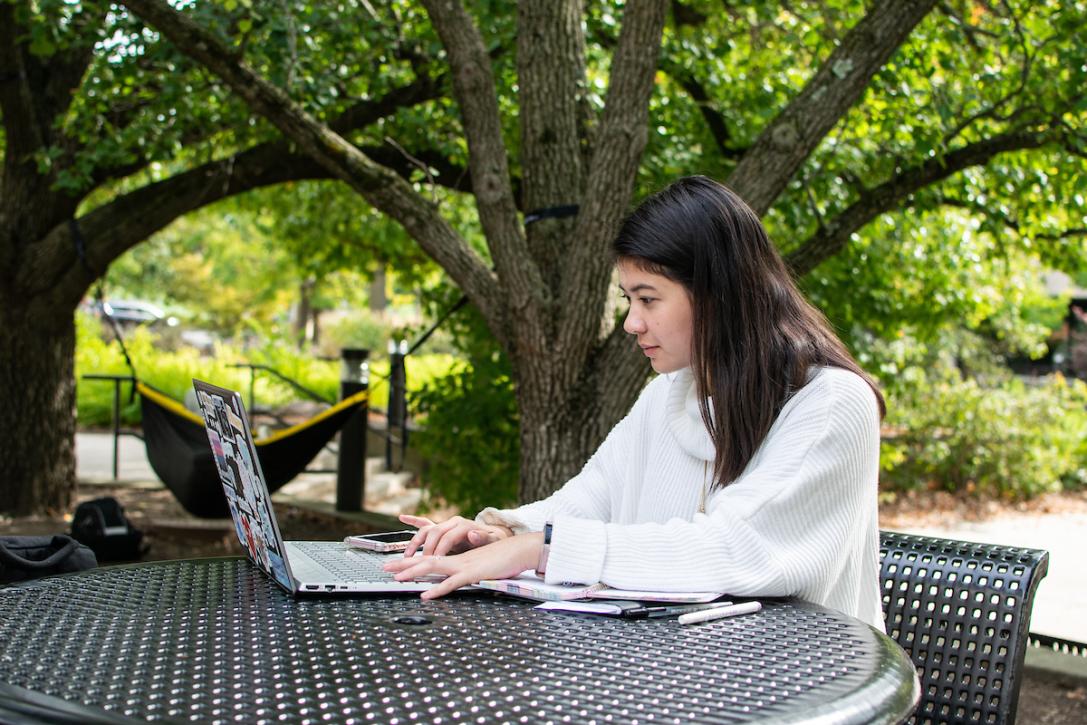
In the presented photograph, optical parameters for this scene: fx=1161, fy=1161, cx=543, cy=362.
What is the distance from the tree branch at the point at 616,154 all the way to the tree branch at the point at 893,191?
3.01 ft

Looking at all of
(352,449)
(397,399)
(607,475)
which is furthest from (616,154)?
(352,449)

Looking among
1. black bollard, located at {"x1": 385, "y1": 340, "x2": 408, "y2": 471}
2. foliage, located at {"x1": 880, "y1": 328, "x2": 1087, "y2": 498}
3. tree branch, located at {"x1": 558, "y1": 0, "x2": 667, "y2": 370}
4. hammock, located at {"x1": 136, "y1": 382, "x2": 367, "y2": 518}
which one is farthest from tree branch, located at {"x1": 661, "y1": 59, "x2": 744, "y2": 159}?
foliage, located at {"x1": 880, "y1": 328, "x2": 1087, "y2": 498}

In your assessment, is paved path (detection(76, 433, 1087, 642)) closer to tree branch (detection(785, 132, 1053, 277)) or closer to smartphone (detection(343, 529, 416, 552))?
tree branch (detection(785, 132, 1053, 277))

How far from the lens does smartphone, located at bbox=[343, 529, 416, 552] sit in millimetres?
2049

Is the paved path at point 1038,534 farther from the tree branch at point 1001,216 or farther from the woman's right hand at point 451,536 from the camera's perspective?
the woman's right hand at point 451,536

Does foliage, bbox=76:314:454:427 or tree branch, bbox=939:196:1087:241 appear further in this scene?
foliage, bbox=76:314:454:427

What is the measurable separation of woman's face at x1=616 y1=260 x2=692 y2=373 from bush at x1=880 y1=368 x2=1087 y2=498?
8419mm

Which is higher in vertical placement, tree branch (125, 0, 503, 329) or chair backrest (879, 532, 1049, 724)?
tree branch (125, 0, 503, 329)

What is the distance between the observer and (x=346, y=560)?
1941 mm

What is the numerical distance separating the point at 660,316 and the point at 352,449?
20.0ft

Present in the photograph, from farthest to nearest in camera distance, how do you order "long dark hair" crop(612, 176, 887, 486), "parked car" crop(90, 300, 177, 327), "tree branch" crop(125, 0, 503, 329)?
"parked car" crop(90, 300, 177, 327) < "tree branch" crop(125, 0, 503, 329) < "long dark hair" crop(612, 176, 887, 486)

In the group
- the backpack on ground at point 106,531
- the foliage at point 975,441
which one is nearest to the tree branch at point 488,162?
the backpack on ground at point 106,531

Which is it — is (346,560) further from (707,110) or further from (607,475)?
(707,110)

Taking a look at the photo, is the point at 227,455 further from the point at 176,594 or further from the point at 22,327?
the point at 22,327
